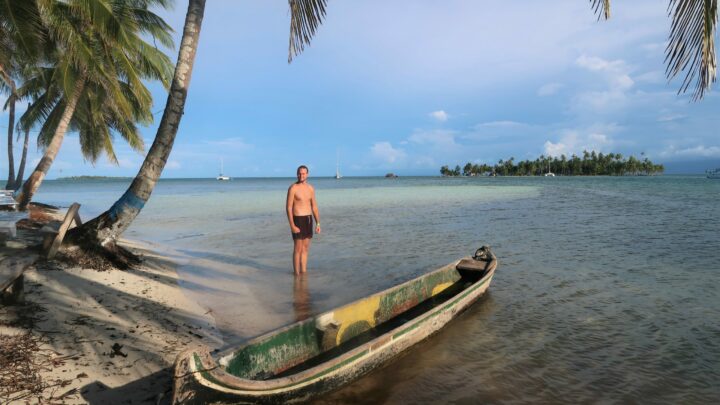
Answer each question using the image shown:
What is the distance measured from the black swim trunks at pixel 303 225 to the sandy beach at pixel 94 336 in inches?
87.3

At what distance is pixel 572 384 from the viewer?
Answer: 4305 mm

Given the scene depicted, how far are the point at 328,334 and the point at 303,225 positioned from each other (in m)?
3.25

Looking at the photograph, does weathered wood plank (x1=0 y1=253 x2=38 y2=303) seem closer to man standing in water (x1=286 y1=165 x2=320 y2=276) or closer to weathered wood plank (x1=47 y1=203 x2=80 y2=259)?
weathered wood plank (x1=47 y1=203 x2=80 y2=259)

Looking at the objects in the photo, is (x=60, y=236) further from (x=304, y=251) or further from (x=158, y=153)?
(x=304, y=251)

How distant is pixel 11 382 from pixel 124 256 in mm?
4891

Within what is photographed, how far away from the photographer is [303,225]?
7496 mm

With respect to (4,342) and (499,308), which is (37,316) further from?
(499,308)

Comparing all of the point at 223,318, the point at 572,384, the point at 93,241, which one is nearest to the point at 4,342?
the point at 223,318

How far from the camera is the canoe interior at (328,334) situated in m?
3.67

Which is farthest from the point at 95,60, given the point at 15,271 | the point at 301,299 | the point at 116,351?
the point at 116,351

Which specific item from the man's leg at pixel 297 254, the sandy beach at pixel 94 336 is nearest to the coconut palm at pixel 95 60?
the sandy beach at pixel 94 336

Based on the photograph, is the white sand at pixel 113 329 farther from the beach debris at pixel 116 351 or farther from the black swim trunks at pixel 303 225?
the black swim trunks at pixel 303 225

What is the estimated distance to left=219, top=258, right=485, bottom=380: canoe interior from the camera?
144 inches

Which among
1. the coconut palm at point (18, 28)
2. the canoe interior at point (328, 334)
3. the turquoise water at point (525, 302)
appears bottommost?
the turquoise water at point (525, 302)
